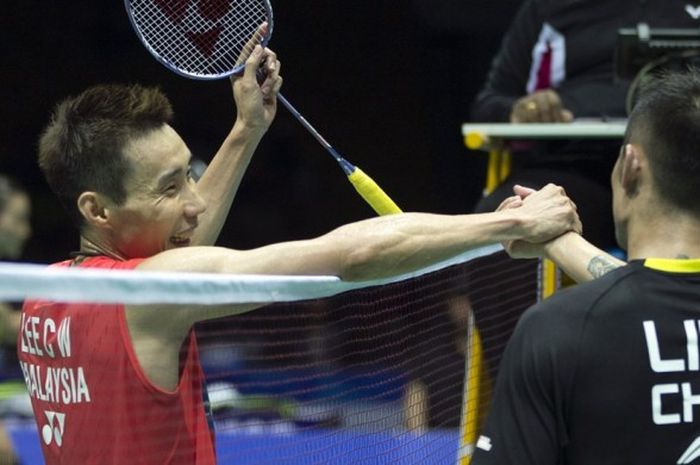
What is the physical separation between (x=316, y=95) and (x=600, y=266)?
5.54 metres

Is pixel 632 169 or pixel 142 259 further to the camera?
pixel 142 259

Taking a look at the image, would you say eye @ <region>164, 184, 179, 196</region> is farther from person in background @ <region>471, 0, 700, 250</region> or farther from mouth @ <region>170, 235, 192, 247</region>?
person in background @ <region>471, 0, 700, 250</region>

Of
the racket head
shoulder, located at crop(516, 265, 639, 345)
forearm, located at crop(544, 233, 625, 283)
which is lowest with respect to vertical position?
forearm, located at crop(544, 233, 625, 283)

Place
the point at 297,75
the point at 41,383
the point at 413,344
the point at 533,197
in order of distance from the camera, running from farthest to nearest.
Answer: the point at 297,75 → the point at 413,344 → the point at 533,197 → the point at 41,383

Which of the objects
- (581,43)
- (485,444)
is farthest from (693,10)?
(485,444)

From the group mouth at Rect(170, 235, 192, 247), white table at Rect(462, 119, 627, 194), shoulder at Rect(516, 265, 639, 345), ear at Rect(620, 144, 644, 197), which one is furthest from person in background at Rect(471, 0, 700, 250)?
shoulder at Rect(516, 265, 639, 345)

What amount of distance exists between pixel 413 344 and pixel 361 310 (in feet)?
1.73

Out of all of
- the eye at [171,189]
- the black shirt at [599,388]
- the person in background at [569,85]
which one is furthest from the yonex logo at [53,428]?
the person in background at [569,85]

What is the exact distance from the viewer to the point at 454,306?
4.28 metres

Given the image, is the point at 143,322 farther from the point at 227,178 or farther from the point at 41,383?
the point at 227,178

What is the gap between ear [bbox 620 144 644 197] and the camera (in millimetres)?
2439

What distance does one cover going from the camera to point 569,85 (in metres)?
5.13

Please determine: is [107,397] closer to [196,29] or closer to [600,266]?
[600,266]

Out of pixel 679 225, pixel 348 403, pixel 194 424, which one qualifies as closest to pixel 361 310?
pixel 348 403
